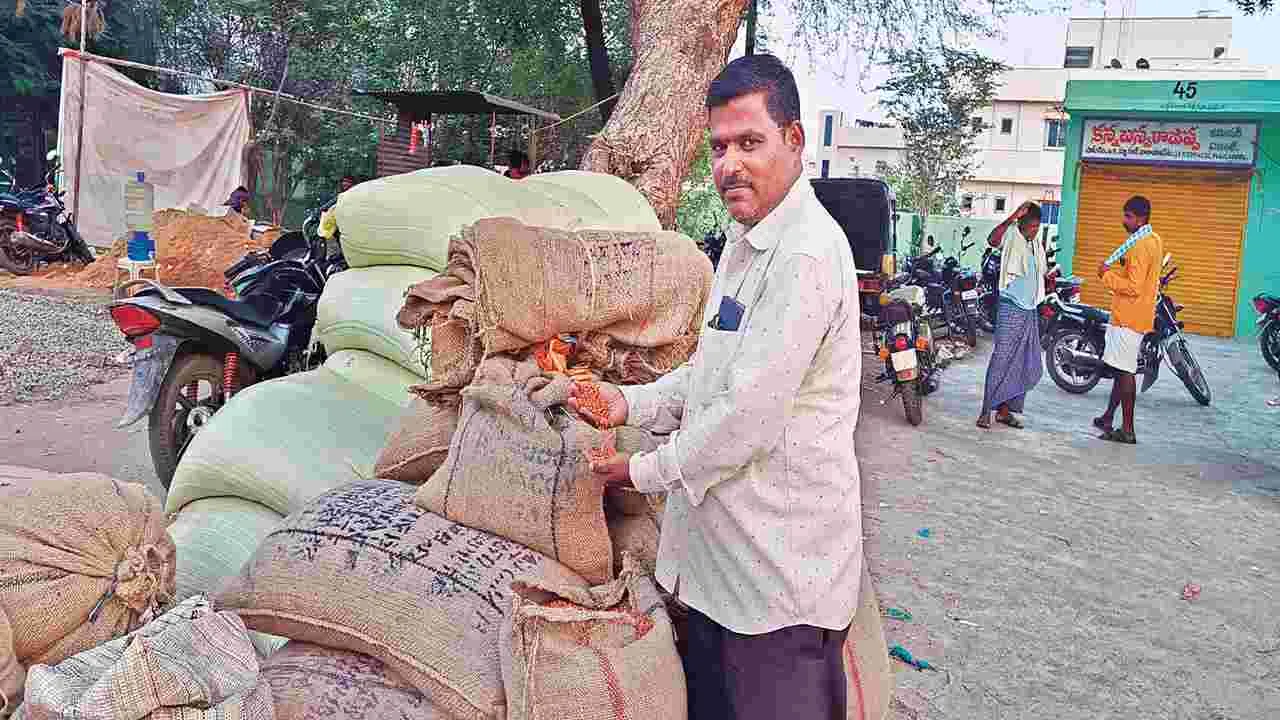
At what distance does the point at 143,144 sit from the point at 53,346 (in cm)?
624

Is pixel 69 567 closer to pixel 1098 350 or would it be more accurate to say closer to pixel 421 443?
pixel 421 443

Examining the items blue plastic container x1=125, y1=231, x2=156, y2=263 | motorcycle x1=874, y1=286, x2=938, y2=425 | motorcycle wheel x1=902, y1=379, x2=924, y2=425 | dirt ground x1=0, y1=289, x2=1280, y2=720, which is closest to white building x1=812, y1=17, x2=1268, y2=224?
blue plastic container x1=125, y1=231, x2=156, y2=263

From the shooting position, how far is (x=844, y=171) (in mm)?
37938

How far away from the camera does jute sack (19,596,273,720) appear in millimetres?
1513

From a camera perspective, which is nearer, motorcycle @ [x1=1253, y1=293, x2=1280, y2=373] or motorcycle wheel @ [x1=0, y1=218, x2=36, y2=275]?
motorcycle @ [x1=1253, y1=293, x2=1280, y2=373]

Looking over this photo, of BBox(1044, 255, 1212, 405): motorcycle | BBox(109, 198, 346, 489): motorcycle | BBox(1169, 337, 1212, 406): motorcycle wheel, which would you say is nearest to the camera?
BBox(109, 198, 346, 489): motorcycle

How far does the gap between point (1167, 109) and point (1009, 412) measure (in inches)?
362

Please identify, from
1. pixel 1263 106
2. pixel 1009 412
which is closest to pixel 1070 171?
pixel 1263 106

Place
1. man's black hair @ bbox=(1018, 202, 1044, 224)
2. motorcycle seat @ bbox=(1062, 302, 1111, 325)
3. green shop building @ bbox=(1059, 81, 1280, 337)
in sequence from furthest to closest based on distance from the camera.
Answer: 1. green shop building @ bbox=(1059, 81, 1280, 337)
2. motorcycle seat @ bbox=(1062, 302, 1111, 325)
3. man's black hair @ bbox=(1018, 202, 1044, 224)

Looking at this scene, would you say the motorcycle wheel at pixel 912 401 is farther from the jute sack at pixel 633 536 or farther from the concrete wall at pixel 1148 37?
the concrete wall at pixel 1148 37

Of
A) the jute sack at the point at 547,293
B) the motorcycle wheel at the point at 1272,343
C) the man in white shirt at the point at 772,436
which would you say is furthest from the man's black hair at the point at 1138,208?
the man in white shirt at the point at 772,436

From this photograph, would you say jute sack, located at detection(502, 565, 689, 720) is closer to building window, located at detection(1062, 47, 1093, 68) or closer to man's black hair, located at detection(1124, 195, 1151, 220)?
man's black hair, located at detection(1124, 195, 1151, 220)

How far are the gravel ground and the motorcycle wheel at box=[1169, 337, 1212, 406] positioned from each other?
8.32 metres

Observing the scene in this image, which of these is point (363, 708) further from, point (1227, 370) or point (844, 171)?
point (844, 171)
